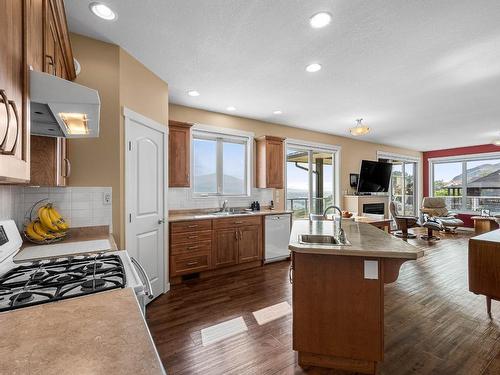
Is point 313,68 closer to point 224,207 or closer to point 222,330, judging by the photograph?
point 224,207

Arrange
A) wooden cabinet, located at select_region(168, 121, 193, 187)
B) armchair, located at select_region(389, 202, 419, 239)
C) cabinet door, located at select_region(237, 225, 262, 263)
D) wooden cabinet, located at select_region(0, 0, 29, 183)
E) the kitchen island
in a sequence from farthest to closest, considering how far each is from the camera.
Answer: armchair, located at select_region(389, 202, 419, 239) < cabinet door, located at select_region(237, 225, 262, 263) < wooden cabinet, located at select_region(168, 121, 193, 187) < the kitchen island < wooden cabinet, located at select_region(0, 0, 29, 183)

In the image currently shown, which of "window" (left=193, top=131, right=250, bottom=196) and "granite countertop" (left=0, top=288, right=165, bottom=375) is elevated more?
"window" (left=193, top=131, right=250, bottom=196)

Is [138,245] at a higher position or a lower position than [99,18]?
lower

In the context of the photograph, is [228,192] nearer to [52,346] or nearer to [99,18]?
[99,18]

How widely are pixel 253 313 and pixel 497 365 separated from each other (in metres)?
1.89

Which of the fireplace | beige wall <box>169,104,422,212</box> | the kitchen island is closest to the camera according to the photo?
the kitchen island

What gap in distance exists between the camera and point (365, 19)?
1.90m

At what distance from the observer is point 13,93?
A: 793 millimetres

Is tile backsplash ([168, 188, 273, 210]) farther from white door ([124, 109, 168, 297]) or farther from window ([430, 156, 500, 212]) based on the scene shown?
window ([430, 156, 500, 212])

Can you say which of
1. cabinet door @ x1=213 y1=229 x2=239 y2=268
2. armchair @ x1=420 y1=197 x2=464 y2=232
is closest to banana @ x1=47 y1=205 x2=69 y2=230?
cabinet door @ x1=213 y1=229 x2=239 y2=268

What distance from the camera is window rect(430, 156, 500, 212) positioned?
Result: 7105mm

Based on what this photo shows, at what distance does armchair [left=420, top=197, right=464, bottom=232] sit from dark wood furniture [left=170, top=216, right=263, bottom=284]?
5754mm

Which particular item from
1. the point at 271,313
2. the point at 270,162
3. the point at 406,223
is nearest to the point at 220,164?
the point at 270,162

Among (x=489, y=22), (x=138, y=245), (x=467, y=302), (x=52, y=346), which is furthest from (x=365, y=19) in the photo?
(x=467, y=302)
